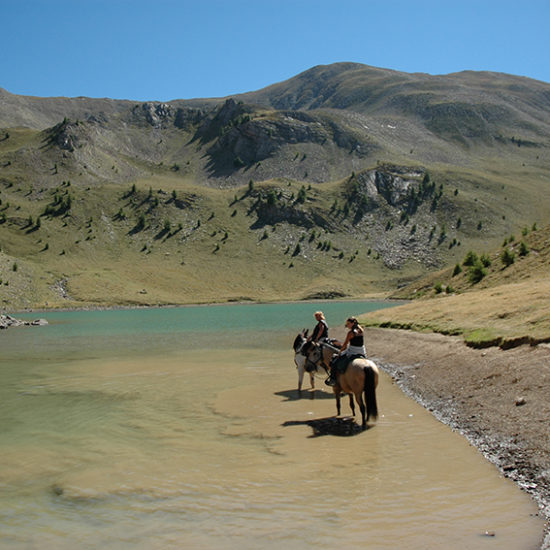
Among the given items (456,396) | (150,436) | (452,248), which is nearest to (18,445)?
(150,436)

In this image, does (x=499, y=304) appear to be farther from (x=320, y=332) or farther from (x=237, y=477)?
(x=237, y=477)

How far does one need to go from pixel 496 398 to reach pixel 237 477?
27.4 feet

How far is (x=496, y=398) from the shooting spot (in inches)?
579

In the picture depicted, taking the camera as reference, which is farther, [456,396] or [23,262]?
[23,262]

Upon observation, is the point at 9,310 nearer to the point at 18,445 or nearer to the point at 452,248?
the point at 18,445

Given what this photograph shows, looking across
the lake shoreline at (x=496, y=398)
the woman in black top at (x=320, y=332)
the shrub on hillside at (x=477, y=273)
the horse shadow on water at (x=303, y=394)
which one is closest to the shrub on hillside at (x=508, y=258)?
the shrub on hillside at (x=477, y=273)

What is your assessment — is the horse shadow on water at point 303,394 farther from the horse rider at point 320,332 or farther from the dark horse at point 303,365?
the horse rider at point 320,332

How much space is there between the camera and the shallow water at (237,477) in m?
7.80

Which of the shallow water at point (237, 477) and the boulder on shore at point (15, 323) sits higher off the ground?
the shallow water at point (237, 477)

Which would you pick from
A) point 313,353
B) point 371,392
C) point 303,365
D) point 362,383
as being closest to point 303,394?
point 303,365

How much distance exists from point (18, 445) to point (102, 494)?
4883 mm

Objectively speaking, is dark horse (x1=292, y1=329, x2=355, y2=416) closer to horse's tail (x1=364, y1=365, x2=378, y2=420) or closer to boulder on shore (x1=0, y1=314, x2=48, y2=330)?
horse's tail (x1=364, y1=365, x2=378, y2=420)

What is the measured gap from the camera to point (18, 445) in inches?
521

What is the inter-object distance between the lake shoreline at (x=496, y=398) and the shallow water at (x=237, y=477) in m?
0.50
